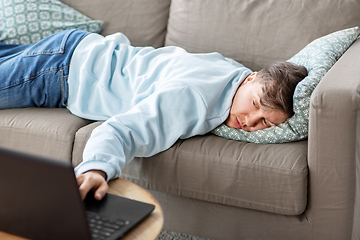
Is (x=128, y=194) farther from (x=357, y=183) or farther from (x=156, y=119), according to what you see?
(x=357, y=183)

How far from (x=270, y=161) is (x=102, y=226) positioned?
→ 590 millimetres

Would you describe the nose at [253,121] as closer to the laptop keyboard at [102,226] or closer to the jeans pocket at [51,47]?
the laptop keyboard at [102,226]

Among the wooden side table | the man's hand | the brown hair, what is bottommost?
the wooden side table

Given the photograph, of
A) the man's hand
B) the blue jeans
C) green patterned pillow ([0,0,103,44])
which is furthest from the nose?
green patterned pillow ([0,0,103,44])

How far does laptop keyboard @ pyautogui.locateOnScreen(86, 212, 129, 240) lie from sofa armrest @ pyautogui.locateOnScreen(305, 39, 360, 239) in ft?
1.99

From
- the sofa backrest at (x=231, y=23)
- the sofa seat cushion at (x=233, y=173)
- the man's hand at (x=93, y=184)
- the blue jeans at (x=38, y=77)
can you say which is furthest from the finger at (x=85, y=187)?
the sofa backrest at (x=231, y=23)

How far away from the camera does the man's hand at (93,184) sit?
70 centimetres

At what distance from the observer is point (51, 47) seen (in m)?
1.44

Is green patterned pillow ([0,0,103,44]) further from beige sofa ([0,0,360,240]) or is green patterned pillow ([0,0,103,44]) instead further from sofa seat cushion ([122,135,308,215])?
sofa seat cushion ([122,135,308,215])

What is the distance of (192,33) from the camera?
165cm

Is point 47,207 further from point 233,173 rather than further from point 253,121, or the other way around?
point 253,121

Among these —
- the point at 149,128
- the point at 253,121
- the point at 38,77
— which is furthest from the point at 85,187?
the point at 38,77

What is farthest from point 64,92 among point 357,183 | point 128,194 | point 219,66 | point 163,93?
point 357,183

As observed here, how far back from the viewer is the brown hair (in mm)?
1119
